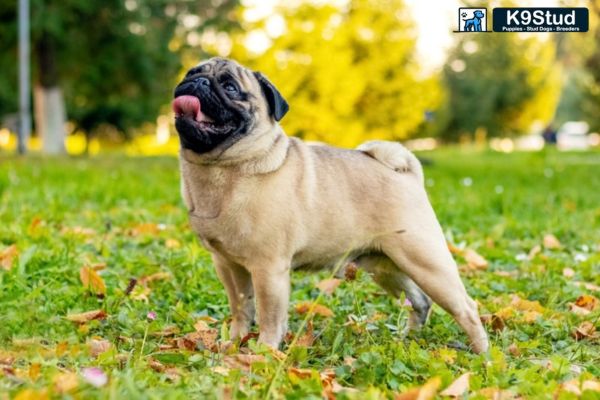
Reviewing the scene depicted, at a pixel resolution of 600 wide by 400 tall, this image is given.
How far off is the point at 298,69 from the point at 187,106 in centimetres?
2757

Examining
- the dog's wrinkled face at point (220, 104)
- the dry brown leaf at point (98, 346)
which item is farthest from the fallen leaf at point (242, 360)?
the dog's wrinkled face at point (220, 104)

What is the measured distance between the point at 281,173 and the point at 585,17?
4.25 meters

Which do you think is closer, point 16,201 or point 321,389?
point 321,389

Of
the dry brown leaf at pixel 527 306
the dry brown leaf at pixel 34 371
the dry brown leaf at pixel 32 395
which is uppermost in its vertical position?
the dry brown leaf at pixel 32 395

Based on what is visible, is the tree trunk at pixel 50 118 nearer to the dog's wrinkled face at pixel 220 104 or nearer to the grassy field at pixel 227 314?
the grassy field at pixel 227 314

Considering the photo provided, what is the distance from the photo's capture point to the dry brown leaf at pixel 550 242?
6648 mm

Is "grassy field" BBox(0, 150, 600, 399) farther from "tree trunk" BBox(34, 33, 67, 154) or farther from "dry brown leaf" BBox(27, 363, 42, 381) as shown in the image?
"tree trunk" BBox(34, 33, 67, 154)

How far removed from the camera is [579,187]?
11.8m

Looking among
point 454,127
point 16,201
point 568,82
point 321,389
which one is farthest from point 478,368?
point 568,82

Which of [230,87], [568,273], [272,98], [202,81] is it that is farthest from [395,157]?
[568,273]

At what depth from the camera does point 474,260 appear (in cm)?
588

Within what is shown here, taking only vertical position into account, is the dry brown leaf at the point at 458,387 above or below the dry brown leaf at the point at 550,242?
above

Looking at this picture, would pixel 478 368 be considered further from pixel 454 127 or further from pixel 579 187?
pixel 454 127

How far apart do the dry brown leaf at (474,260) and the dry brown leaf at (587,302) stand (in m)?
0.99
